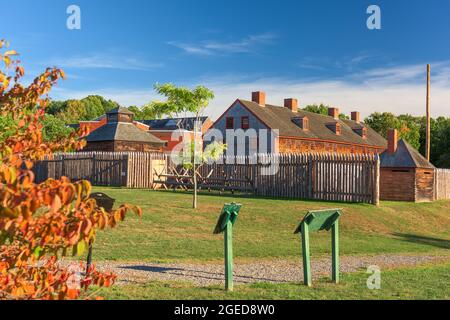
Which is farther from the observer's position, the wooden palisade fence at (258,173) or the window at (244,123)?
the window at (244,123)

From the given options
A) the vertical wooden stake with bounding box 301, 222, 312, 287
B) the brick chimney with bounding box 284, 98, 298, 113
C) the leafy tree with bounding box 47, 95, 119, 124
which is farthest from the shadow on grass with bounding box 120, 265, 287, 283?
the leafy tree with bounding box 47, 95, 119, 124

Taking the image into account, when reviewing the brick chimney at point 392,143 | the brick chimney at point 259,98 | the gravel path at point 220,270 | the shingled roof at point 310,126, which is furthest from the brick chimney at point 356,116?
the gravel path at point 220,270

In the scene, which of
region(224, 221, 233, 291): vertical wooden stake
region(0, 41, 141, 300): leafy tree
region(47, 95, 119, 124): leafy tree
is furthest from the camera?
region(47, 95, 119, 124): leafy tree

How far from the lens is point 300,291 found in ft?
28.4

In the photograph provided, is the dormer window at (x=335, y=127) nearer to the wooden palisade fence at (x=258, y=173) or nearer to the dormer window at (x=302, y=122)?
the dormer window at (x=302, y=122)

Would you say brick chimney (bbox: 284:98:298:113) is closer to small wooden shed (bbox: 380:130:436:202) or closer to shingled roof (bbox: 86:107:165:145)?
shingled roof (bbox: 86:107:165:145)

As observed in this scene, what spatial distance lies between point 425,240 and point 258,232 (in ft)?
21.0

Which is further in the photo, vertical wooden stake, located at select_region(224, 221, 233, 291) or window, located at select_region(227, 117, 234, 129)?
window, located at select_region(227, 117, 234, 129)

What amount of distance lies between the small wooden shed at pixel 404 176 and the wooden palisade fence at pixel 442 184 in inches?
59.6

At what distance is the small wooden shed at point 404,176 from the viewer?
31.3 m

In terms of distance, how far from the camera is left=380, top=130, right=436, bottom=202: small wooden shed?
31.3 metres

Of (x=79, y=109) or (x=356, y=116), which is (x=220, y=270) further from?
(x=79, y=109)

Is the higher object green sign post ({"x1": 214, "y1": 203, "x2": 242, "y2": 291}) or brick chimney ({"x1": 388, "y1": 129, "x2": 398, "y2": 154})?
brick chimney ({"x1": 388, "y1": 129, "x2": 398, "y2": 154})

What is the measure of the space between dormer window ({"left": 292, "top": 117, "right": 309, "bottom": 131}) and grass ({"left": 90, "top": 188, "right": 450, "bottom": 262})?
1222 inches
